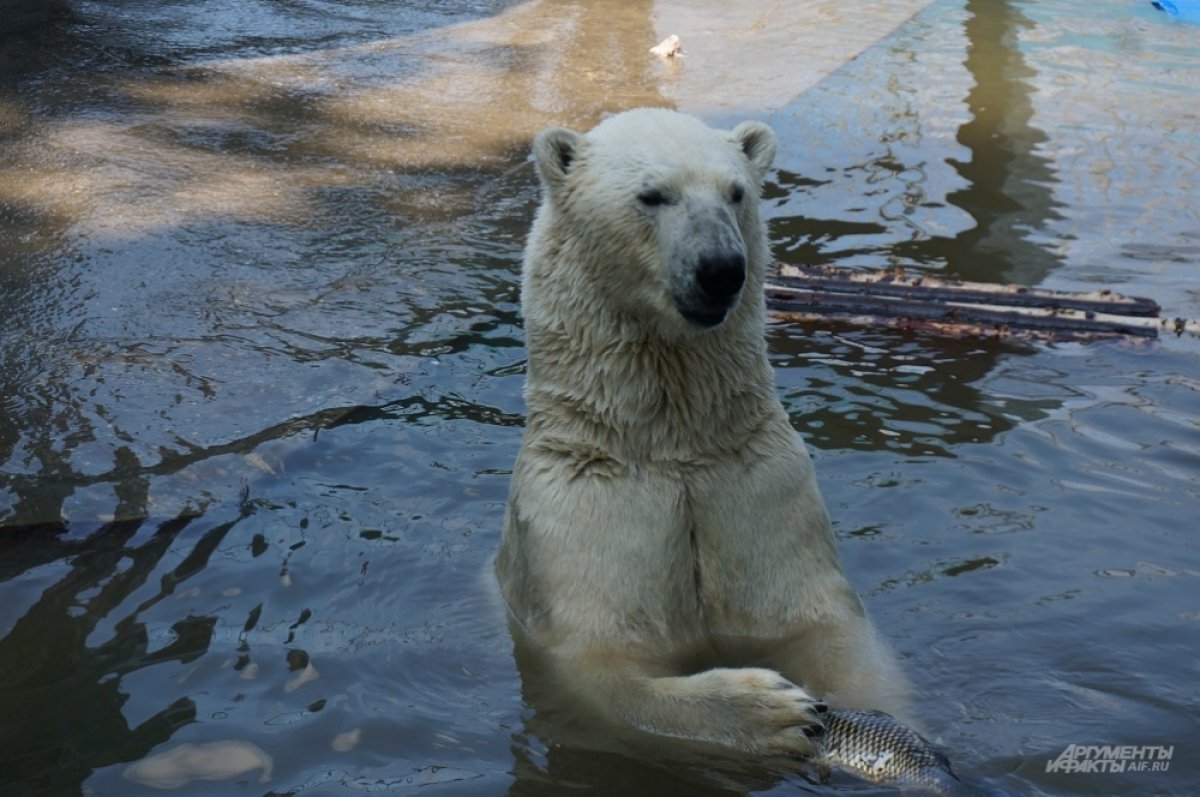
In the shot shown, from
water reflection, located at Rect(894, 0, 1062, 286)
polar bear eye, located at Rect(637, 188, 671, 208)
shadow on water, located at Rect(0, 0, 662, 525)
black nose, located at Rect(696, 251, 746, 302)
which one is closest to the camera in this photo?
black nose, located at Rect(696, 251, 746, 302)

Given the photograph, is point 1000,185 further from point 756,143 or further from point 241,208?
point 756,143

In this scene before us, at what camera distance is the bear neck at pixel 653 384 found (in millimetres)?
3990

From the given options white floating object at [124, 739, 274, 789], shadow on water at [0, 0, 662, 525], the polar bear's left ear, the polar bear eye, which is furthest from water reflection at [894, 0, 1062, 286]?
white floating object at [124, 739, 274, 789]

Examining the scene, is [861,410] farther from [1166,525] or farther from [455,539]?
[455,539]

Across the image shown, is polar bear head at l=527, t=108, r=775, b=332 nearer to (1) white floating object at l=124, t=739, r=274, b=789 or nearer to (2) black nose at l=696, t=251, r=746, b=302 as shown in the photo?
(2) black nose at l=696, t=251, r=746, b=302

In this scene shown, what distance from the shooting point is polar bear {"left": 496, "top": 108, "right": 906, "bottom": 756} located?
12.8 ft

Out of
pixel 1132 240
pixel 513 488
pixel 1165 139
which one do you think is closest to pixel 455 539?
pixel 513 488

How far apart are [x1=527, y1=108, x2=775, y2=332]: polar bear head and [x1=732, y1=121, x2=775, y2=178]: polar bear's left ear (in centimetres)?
1

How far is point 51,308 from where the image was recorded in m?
6.87

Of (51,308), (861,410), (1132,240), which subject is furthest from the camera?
(1132,240)

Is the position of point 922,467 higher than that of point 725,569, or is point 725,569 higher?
point 725,569

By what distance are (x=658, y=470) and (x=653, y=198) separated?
0.80 meters

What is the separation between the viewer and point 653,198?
12.8 feet

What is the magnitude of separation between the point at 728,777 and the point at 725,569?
61 centimetres
